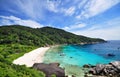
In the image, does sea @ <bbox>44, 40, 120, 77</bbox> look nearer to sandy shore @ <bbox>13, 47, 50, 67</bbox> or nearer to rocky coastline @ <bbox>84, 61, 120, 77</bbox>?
sandy shore @ <bbox>13, 47, 50, 67</bbox>

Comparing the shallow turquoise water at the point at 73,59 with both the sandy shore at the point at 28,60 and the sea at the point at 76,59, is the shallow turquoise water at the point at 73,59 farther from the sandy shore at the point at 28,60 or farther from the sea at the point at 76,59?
the sandy shore at the point at 28,60

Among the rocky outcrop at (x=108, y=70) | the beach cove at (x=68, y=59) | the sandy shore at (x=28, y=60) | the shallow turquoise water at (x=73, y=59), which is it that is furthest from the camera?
the shallow turquoise water at (x=73, y=59)

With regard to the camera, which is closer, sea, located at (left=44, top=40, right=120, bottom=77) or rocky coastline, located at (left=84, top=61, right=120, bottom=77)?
rocky coastline, located at (left=84, top=61, right=120, bottom=77)

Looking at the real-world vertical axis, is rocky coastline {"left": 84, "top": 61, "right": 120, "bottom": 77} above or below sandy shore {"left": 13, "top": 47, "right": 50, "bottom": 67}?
below

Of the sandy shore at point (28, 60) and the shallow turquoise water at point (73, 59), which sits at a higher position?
the sandy shore at point (28, 60)

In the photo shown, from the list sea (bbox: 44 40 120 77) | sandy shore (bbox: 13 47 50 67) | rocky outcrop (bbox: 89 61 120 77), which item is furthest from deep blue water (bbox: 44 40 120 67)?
rocky outcrop (bbox: 89 61 120 77)

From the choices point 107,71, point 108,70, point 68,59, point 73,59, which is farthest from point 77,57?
point 107,71

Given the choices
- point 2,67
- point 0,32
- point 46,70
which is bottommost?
point 46,70

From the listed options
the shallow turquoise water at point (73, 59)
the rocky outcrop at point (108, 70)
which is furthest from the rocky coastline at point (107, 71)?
the shallow turquoise water at point (73, 59)

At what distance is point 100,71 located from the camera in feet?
149

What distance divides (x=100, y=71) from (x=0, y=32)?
462ft

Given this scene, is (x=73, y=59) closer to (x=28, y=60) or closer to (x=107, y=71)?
(x=28, y=60)

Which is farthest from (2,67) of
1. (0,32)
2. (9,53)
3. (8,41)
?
(0,32)

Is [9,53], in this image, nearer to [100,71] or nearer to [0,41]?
[100,71]
